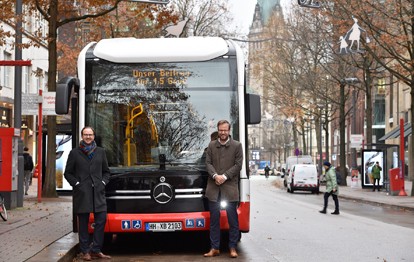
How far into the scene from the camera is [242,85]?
12.6 meters

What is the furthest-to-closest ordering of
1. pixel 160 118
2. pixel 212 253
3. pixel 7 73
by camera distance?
pixel 7 73
pixel 160 118
pixel 212 253

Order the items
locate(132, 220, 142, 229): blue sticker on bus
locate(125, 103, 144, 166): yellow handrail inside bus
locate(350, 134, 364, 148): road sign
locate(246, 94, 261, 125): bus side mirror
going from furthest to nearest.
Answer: locate(350, 134, 364, 148): road sign, locate(246, 94, 261, 125): bus side mirror, locate(125, 103, 144, 166): yellow handrail inside bus, locate(132, 220, 142, 229): blue sticker on bus

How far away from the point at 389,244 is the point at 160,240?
4.05 meters

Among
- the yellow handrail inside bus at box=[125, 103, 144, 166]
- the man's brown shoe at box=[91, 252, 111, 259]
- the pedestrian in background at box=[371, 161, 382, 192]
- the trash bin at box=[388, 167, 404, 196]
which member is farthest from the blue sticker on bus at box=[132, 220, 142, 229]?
the pedestrian in background at box=[371, 161, 382, 192]

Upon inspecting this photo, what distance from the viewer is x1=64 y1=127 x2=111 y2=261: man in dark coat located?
447 inches

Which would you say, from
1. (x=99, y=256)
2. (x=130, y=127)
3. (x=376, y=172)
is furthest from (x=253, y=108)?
(x=376, y=172)

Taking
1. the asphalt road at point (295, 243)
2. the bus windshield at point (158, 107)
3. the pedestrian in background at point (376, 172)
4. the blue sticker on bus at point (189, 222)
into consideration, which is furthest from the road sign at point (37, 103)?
the pedestrian in background at point (376, 172)

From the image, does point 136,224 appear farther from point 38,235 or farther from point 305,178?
point 305,178

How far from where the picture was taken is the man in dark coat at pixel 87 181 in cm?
1134

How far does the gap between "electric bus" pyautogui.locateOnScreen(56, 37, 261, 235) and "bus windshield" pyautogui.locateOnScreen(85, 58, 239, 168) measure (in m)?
0.01

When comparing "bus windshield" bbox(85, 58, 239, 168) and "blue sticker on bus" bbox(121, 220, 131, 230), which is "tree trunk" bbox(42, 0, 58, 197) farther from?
"blue sticker on bus" bbox(121, 220, 131, 230)

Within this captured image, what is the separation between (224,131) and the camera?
38.3 ft

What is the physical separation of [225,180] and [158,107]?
165 cm

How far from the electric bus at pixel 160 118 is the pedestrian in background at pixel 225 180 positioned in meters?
0.39
